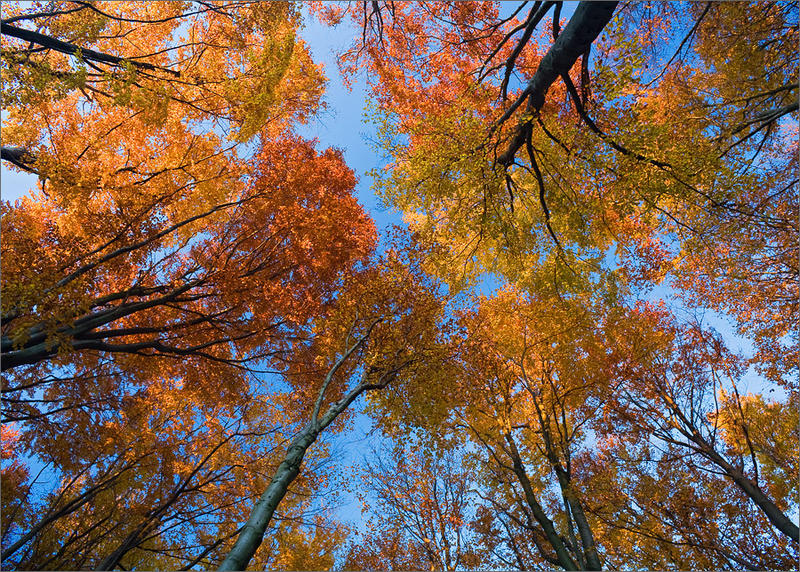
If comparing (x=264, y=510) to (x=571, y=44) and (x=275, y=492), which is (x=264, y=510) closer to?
(x=275, y=492)

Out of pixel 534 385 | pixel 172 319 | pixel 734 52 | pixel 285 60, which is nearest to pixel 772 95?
pixel 734 52

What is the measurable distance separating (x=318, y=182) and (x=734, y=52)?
29.5ft

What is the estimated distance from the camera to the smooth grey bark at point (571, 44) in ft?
13.7

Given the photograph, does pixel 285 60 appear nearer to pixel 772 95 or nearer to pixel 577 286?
pixel 577 286

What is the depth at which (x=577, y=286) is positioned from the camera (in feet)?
22.3

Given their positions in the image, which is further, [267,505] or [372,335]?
[372,335]

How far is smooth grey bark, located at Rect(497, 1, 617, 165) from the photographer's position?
164 inches

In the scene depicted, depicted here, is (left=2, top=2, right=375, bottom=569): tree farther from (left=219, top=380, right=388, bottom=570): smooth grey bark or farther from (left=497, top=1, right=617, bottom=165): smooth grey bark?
(left=497, top=1, right=617, bottom=165): smooth grey bark

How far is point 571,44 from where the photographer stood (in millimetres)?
4422

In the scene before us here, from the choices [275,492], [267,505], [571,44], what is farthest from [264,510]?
[571,44]

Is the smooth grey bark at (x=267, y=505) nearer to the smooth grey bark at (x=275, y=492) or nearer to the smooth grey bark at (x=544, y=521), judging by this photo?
the smooth grey bark at (x=275, y=492)

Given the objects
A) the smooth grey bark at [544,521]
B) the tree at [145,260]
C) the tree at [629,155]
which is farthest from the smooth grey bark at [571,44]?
the smooth grey bark at [544,521]

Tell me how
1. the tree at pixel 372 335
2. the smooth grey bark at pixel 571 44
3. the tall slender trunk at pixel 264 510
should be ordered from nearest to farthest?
the tall slender trunk at pixel 264 510
the smooth grey bark at pixel 571 44
the tree at pixel 372 335

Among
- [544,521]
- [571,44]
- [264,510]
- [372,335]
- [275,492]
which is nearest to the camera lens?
[264,510]
